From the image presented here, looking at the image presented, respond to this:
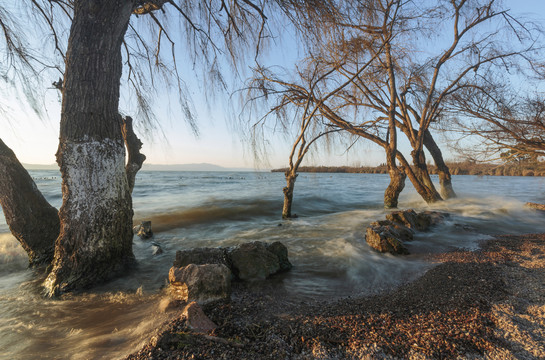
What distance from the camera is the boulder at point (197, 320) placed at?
1.83 metres

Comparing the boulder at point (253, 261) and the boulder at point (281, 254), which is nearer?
the boulder at point (253, 261)

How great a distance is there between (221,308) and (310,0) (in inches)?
154

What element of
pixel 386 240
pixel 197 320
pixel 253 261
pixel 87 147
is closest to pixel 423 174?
pixel 386 240

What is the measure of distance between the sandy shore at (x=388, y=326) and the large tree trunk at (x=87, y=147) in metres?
1.84

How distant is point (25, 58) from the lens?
438cm

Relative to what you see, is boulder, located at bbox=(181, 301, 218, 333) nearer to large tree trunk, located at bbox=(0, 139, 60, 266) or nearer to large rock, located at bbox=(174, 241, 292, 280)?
large rock, located at bbox=(174, 241, 292, 280)

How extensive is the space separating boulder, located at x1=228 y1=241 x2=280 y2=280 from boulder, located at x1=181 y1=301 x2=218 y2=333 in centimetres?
116

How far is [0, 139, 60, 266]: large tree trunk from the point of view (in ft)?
11.7

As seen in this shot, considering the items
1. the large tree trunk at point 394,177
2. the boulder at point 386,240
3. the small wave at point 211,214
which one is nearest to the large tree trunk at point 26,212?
the small wave at point 211,214

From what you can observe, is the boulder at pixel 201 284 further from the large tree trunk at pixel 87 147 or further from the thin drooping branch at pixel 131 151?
the thin drooping branch at pixel 131 151

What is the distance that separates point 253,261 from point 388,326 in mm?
1828

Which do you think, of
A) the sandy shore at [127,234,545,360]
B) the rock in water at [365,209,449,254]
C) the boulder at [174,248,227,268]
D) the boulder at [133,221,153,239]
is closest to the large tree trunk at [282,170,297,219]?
the rock in water at [365,209,449,254]

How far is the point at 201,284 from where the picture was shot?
242 centimetres

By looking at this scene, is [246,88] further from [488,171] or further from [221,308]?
[488,171]
